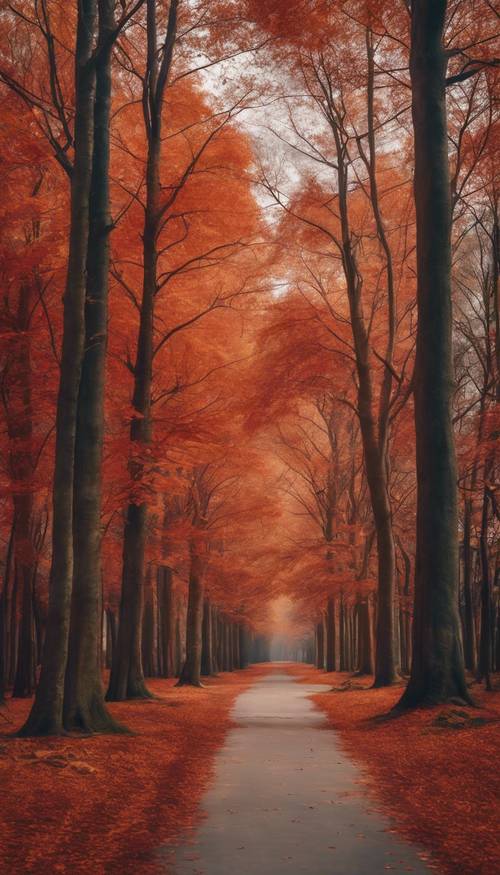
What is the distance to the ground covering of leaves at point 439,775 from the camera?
4957 mm

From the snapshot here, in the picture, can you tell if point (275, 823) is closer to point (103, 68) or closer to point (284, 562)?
point (103, 68)

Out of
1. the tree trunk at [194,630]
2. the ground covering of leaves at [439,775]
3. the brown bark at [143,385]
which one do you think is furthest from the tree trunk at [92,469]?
the tree trunk at [194,630]

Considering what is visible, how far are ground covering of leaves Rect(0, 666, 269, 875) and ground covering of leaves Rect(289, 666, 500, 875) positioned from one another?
5.21 ft

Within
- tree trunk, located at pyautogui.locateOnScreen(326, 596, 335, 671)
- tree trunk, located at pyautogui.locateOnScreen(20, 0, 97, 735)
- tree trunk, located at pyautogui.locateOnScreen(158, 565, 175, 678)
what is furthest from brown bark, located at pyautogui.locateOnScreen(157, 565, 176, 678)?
tree trunk, located at pyautogui.locateOnScreen(20, 0, 97, 735)

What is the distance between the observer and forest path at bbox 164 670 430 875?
14.8ft

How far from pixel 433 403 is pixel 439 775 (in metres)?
5.93

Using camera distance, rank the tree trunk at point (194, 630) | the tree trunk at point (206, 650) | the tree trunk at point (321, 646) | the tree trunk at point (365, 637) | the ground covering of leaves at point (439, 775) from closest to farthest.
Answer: the ground covering of leaves at point (439, 775) < the tree trunk at point (194, 630) < the tree trunk at point (365, 637) < the tree trunk at point (206, 650) < the tree trunk at point (321, 646)

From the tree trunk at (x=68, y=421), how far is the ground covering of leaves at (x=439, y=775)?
357 centimetres

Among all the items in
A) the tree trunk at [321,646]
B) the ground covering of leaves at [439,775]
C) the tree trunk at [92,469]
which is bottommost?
the tree trunk at [321,646]

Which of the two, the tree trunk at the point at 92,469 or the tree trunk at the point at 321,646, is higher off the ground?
the tree trunk at the point at 92,469

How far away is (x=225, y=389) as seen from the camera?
1967 cm

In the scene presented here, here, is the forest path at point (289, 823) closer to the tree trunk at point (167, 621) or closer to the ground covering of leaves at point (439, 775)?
the ground covering of leaves at point (439, 775)

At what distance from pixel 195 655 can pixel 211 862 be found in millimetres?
20129

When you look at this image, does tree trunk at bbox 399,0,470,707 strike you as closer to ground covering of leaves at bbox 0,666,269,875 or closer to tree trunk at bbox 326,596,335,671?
ground covering of leaves at bbox 0,666,269,875
